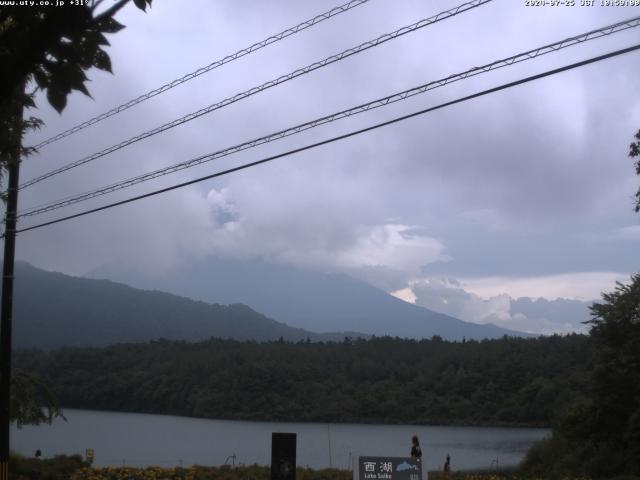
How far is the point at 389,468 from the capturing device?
518 inches

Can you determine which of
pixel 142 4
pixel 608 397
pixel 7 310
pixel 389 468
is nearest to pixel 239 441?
pixel 608 397

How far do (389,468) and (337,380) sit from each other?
254ft

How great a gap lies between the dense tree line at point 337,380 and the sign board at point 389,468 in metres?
54.6

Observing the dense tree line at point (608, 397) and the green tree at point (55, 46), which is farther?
the dense tree line at point (608, 397)

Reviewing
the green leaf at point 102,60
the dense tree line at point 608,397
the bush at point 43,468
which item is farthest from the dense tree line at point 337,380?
the green leaf at point 102,60

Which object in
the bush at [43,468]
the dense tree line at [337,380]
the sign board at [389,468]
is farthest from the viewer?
the dense tree line at [337,380]

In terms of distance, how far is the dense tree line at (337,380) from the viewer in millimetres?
75438

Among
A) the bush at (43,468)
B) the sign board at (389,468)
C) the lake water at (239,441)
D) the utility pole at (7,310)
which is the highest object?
the utility pole at (7,310)

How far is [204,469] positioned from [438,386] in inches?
2643

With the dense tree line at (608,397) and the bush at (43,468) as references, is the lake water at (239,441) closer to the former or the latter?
the dense tree line at (608,397)

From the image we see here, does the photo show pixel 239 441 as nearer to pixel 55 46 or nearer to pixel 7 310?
pixel 7 310

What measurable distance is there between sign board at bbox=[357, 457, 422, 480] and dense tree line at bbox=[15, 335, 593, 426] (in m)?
54.6

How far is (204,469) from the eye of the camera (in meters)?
19.0

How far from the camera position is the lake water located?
42188mm
